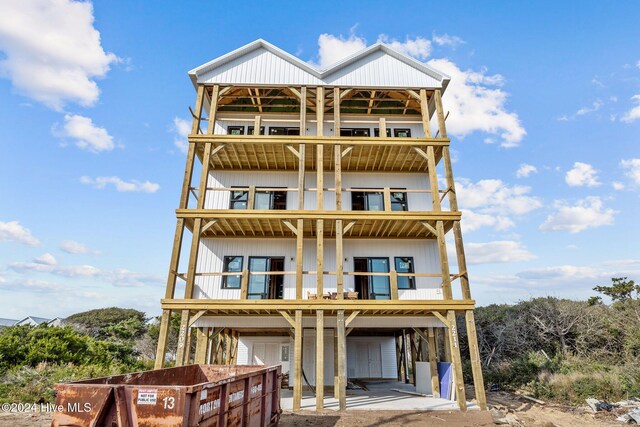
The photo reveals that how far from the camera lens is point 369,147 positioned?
16.9 m

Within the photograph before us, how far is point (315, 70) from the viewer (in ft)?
57.0

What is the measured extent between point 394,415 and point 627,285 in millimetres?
25376

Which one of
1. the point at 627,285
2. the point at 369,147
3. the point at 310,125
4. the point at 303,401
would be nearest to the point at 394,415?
the point at 303,401

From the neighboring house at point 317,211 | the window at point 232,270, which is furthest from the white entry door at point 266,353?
the window at point 232,270

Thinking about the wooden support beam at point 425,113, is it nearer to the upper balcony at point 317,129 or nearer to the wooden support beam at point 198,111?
the upper balcony at point 317,129

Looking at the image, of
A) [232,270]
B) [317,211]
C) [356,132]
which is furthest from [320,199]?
[356,132]

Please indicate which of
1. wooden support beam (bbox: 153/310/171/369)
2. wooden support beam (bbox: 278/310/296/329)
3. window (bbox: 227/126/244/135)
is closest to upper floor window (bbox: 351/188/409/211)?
window (bbox: 227/126/244/135)

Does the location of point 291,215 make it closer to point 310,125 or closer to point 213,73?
point 310,125

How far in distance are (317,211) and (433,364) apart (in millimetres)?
8553

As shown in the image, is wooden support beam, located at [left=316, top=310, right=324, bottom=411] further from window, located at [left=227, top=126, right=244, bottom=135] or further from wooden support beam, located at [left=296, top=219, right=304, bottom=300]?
window, located at [left=227, top=126, right=244, bottom=135]

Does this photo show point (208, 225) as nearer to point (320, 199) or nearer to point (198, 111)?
point (320, 199)

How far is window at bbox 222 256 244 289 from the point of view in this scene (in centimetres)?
1658

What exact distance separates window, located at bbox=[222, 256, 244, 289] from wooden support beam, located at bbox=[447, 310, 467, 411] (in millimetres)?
8992

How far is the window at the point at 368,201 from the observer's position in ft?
60.4
